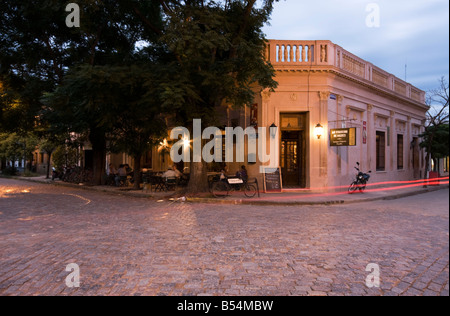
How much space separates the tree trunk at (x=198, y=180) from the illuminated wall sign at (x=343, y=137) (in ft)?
23.1

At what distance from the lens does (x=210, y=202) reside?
13125 millimetres

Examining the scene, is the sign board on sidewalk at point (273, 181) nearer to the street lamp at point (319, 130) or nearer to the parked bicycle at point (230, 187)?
the parked bicycle at point (230, 187)

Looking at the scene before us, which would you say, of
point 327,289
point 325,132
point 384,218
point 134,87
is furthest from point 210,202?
point 327,289

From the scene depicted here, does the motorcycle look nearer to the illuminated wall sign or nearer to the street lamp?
the illuminated wall sign

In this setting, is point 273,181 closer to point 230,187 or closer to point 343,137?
point 230,187

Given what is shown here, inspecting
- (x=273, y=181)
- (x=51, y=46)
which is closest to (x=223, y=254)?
(x=273, y=181)

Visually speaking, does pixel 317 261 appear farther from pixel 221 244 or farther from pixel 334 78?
pixel 334 78

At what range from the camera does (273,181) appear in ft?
53.0

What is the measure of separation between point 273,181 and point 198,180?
4080mm

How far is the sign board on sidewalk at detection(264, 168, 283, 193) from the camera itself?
16.0m

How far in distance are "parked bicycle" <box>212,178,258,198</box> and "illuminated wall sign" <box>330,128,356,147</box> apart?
5017 mm

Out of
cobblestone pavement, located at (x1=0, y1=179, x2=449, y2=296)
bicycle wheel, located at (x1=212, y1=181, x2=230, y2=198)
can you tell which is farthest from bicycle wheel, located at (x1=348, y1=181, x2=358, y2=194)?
cobblestone pavement, located at (x1=0, y1=179, x2=449, y2=296)

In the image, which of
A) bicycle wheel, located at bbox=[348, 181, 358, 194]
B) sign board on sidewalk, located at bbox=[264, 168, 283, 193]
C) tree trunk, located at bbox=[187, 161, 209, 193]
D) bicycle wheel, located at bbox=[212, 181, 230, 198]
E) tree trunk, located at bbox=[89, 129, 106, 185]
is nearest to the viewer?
bicycle wheel, located at bbox=[212, 181, 230, 198]

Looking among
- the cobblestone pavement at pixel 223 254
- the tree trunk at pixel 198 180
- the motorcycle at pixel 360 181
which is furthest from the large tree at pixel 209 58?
the motorcycle at pixel 360 181
